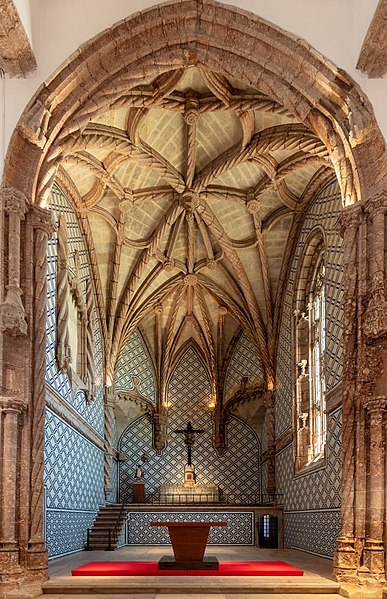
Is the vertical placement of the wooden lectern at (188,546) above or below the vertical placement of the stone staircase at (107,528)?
above

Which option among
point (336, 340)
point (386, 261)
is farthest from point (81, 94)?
point (336, 340)

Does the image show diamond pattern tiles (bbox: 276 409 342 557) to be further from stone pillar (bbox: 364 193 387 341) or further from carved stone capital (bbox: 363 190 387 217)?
carved stone capital (bbox: 363 190 387 217)

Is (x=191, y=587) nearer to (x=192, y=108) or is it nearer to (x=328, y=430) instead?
(x=328, y=430)

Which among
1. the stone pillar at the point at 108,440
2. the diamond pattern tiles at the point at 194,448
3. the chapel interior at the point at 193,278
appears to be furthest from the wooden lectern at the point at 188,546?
the diamond pattern tiles at the point at 194,448

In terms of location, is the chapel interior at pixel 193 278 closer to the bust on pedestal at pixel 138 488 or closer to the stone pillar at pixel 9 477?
the stone pillar at pixel 9 477

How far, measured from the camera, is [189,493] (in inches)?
974

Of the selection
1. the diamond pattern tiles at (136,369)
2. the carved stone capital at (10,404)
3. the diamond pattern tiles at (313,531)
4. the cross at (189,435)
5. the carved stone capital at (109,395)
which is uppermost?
the diamond pattern tiles at (136,369)

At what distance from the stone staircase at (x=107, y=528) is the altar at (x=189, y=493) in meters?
4.03

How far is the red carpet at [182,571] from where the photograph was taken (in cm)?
1153

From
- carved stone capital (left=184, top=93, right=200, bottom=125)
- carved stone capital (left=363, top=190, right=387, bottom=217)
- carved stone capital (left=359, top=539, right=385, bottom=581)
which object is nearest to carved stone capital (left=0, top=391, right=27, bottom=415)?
carved stone capital (left=359, top=539, right=385, bottom=581)

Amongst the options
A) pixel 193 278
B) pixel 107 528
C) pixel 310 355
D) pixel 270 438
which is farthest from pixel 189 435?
pixel 310 355

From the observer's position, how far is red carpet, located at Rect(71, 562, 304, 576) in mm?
11531

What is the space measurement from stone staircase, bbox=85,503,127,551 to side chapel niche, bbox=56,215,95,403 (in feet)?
10.0

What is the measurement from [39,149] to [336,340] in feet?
21.5
